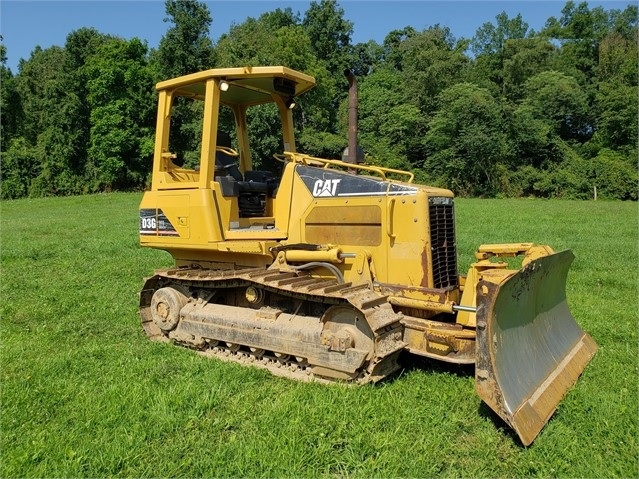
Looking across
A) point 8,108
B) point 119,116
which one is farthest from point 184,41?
point 8,108

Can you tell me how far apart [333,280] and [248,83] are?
256cm

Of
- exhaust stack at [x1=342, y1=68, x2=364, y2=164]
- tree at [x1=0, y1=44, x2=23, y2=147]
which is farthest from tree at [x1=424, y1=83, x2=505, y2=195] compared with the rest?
tree at [x1=0, y1=44, x2=23, y2=147]

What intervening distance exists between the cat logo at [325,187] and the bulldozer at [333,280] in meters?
0.01

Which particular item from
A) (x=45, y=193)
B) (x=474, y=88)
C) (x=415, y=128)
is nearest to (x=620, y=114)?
(x=474, y=88)

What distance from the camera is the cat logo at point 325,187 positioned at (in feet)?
18.2

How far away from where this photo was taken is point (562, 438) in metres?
3.86

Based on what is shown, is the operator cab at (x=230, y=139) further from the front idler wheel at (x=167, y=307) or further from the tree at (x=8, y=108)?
the tree at (x=8, y=108)

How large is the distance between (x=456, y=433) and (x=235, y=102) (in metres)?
4.99

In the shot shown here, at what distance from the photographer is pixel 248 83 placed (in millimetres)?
6281

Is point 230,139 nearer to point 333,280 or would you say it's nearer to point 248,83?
point 248,83

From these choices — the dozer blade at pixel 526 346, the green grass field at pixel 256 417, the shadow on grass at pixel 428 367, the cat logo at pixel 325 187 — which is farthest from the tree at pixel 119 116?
the dozer blade at pixel 526 346

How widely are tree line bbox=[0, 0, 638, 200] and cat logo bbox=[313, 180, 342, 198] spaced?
1190 inches

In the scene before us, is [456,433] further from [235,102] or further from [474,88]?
[474,88]

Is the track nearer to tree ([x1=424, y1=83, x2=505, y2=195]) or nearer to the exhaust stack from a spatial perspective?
the exhaust stack
